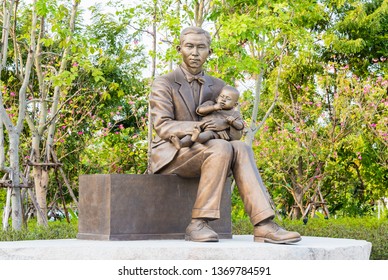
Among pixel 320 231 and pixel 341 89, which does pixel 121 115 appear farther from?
pixel 320 231

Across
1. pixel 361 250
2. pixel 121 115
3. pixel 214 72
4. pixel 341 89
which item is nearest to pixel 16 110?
pixel 121 115

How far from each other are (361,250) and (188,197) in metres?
1.45

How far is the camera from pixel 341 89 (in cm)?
Result: 1377

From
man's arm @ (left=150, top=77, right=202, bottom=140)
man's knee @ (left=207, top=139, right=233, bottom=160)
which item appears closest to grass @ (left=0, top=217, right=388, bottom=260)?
man's arm @ (left=150, top=77, right=202, bottom=140)

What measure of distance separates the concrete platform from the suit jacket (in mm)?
848

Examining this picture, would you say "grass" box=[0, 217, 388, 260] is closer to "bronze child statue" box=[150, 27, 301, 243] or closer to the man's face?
"bronze child statue" box=[150, 27, 301, 243]

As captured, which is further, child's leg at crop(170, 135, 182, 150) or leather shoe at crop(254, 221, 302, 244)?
child's leg at crop(170, 135, 182, 150)

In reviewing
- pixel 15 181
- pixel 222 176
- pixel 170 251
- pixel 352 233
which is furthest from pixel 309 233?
pixel 170 251

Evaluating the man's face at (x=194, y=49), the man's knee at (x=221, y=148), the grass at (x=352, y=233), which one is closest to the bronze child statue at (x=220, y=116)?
the man's knee at (x=221, y=148)

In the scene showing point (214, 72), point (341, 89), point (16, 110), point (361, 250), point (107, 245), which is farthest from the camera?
point (341, 89)

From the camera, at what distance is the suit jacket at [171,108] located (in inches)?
233

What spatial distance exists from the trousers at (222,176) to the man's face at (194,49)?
0.78m

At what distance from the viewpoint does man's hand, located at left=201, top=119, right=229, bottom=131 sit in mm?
5852

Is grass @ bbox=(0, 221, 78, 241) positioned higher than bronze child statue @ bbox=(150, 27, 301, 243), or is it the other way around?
bronze child statue @ bbox=(150, 27, 301, 243)
